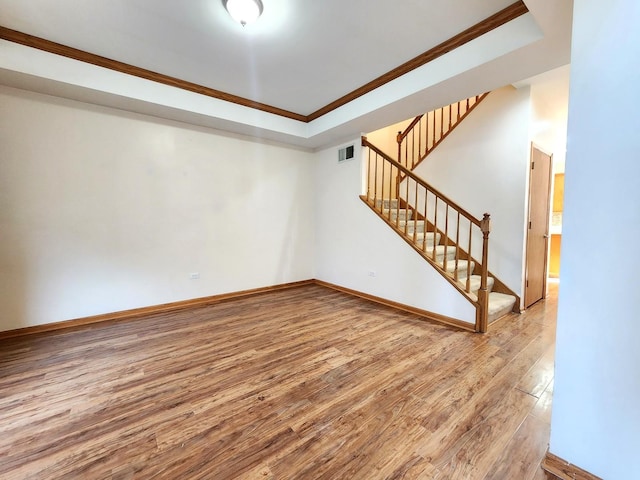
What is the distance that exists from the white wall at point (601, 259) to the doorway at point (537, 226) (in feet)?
9.06

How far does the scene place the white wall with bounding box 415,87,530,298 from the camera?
337 cm

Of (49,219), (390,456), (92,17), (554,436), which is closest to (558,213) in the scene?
(554,436)

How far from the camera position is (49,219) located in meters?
2.82

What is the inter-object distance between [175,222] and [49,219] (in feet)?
4.02

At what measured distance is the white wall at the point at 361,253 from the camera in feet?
10.5

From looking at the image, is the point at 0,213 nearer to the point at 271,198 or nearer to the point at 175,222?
the point at 175,222

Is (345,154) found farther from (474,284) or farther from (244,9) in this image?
(474,284)

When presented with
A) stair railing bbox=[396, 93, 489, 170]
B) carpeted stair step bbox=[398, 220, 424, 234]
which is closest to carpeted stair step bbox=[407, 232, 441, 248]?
carpeted stair step bbox=[398, 220, 424, 234]

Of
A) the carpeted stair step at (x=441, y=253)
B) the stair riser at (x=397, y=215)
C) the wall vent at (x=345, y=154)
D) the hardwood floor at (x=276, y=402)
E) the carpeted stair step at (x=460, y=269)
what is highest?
the wall vent at (x=345, y=154)

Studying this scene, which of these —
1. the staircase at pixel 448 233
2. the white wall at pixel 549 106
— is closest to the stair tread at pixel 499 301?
the staircase at pixel 448 233

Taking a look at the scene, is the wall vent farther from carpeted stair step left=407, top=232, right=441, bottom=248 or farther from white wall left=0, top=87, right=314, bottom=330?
carpeted stair step left=407, top=232, right=441, bottom=248

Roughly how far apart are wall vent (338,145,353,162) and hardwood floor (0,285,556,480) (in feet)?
9.01

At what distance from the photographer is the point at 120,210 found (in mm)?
3189

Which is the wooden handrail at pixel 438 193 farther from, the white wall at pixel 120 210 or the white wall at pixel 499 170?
the white wall at pixel 120 210
